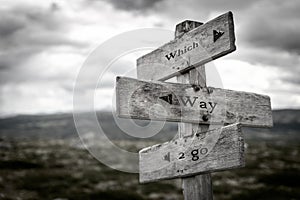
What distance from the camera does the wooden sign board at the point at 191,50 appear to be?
3.67 m

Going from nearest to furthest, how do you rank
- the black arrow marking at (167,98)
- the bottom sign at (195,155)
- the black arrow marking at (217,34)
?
the bottom sign at (195,155) < the black arrow marking at (167,98) < the black arrow marking at (217,34)

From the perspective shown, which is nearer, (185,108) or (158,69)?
(185,108)

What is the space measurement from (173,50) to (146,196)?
18.7 meters

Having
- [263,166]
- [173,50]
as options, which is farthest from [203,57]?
[263,166]

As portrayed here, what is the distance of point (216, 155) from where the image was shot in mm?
3480

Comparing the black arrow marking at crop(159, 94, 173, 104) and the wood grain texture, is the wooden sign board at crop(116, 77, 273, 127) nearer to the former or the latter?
the black arrow marking at crop(159, 94, 173, 104)

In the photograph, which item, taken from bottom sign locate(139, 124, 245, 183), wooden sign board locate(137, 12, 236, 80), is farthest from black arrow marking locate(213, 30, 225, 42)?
bottom sign locate(139, 124, 245, 183)

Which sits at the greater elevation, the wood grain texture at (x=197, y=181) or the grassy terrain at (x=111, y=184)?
the wood grain texture at (x=197, y=181)

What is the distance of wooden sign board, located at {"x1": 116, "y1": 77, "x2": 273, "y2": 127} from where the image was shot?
11.1 feet

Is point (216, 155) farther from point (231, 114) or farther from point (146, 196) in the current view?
point (146, 196)

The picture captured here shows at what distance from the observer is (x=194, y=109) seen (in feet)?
12.3

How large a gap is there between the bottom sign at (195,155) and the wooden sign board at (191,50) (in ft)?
2.70

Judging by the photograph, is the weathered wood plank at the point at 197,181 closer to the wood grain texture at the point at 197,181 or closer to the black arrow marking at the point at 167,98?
the wood grain texture at the point at 197,181

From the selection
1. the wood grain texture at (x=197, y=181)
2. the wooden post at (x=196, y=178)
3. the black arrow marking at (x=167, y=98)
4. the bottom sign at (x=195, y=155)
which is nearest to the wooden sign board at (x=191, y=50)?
the wooden post at (x=196, y=178)
